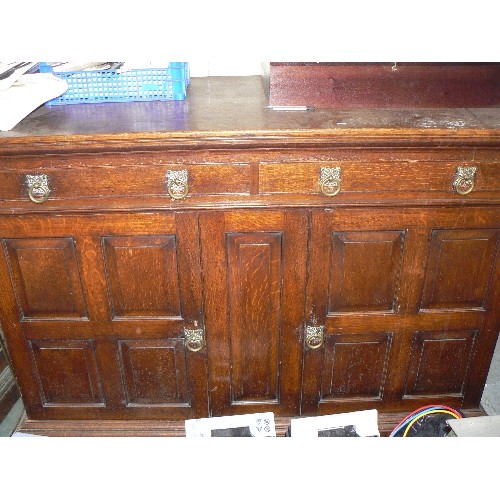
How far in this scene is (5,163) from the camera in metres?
1.21

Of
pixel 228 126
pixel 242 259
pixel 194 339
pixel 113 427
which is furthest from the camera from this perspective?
pixel 113 427

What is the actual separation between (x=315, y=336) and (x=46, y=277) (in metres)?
0.73

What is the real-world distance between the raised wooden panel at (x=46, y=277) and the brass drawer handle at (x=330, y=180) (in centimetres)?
63

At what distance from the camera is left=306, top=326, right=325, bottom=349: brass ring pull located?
146 cm

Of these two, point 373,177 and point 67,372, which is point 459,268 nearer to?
point 373,177

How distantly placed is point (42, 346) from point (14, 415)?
0.39m

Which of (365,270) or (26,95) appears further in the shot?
(365,270)

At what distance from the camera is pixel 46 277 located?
4.50 feet

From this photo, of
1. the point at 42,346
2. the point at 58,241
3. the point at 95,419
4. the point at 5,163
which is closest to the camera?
the point at 5,163

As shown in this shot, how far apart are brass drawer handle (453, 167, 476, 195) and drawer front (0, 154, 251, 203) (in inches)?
19.2

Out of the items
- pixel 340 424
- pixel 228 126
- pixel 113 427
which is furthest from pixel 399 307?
pixel 113 427

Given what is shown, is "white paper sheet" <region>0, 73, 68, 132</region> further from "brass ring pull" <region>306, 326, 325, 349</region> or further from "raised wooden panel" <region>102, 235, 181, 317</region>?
"brass ring pull" <region>306, 326, 325, 349</region>
